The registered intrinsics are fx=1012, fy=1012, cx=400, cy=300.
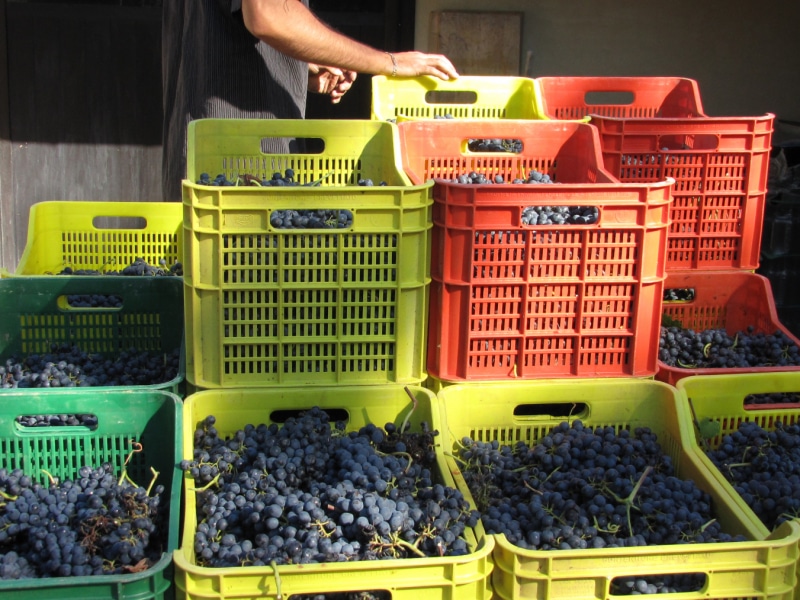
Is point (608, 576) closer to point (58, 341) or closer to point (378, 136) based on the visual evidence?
point (378, 136)

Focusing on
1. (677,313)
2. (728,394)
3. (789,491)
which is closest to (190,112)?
(677,313)

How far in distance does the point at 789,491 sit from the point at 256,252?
1.39 m

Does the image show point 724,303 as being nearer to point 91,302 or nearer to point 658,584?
point 658,584

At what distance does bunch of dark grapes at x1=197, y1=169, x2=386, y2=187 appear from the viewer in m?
2.74

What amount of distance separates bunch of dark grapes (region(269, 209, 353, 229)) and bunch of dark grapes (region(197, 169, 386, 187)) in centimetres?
15

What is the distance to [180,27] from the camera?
12.7 feet

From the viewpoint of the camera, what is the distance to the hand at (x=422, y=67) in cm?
355

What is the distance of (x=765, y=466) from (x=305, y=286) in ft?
4.03

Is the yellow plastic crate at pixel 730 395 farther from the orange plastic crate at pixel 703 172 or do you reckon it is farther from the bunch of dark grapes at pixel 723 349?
the orange plastic crate at pixel 703 172

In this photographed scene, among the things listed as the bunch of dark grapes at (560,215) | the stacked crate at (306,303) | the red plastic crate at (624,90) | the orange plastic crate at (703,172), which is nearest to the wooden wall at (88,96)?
the red plastic crate at (624,90)

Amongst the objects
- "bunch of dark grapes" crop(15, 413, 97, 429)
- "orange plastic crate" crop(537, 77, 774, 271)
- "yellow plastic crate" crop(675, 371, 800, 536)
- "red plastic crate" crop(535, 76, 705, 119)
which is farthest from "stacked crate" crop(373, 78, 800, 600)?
"red plastic crate" crop(535, 76, 705, 119)

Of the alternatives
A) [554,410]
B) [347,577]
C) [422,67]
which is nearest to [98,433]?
[347,577]

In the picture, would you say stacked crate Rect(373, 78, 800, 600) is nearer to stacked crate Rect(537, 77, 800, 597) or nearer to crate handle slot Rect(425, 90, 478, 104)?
stacked crate Rect(537, 77, 800, 597)

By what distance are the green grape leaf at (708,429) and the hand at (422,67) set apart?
1.55 m
